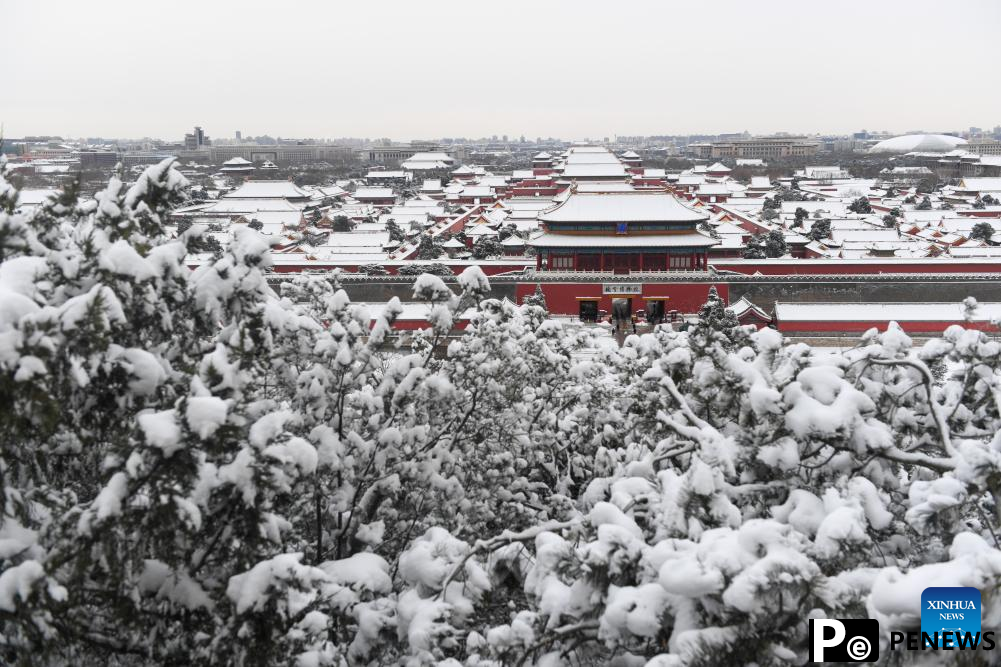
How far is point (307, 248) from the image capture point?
98.1ft

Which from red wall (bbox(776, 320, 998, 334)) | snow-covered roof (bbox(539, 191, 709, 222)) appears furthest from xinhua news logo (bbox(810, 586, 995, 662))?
snow-covered roof (bbox(539, 191, 709, 222))

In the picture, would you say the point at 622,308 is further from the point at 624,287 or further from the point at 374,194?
the point at 374,194

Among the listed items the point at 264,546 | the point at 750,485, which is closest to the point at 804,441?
the point at 750,485

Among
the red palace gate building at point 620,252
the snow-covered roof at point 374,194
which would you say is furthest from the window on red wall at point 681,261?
the snow-covered roof at point 374,194

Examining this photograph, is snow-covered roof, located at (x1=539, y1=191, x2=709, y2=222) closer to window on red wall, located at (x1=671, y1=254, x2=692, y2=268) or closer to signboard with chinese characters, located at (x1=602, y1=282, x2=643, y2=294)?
window on red wall, located at (x1=671, y1=254, x2=692, y2=268)

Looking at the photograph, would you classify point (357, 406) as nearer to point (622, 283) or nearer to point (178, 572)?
point (178, 572)

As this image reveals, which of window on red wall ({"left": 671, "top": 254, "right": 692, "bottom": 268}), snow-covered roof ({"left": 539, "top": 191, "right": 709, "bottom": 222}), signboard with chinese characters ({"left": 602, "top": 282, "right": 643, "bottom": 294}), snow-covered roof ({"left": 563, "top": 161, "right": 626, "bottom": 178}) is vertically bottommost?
signboard with chinese characters ({"left": 602, "top": 282, "right": 643, "bottom": 294})

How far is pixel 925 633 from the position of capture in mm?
2627

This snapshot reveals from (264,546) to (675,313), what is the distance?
62.4ft

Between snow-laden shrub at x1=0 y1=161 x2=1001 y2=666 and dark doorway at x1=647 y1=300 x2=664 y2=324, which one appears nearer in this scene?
snow-laden shrub at x1=0 y1=161 x2=1001 y2=666

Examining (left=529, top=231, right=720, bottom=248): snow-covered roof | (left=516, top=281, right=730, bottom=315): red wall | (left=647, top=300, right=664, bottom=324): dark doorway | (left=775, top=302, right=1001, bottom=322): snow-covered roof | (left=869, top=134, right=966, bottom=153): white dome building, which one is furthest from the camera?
(left=869, top=134, right=966, bottom=153): white dome building

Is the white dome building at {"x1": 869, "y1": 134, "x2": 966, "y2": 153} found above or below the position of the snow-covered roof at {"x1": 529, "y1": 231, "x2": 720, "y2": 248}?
above

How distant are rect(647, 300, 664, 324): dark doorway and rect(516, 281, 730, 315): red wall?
0.41 feet

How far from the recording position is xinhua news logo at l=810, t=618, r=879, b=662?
2.73m
